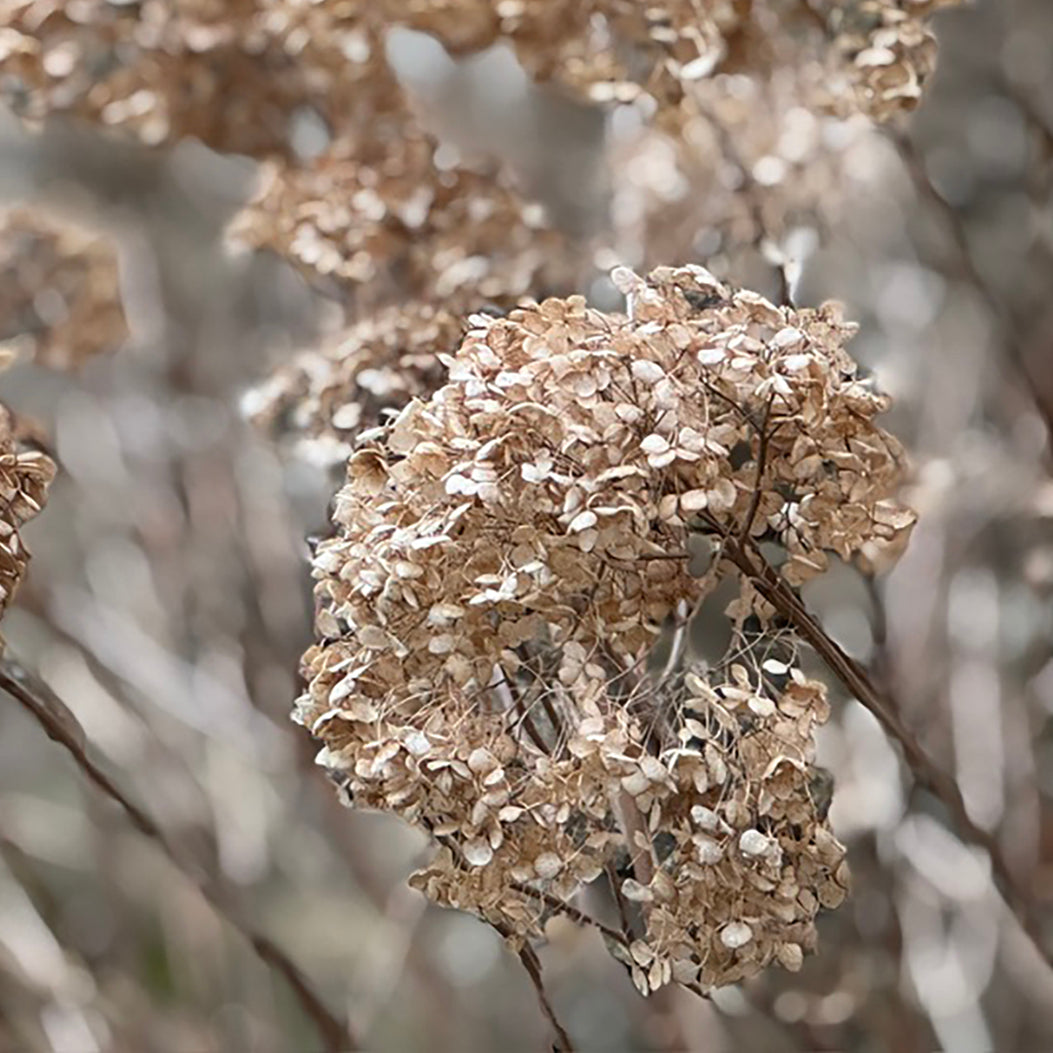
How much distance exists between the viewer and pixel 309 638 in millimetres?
906

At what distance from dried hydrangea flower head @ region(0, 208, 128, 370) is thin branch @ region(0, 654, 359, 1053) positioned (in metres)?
0.23

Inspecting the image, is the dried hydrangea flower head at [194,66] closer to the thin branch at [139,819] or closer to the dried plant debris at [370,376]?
the dried plant debris at [370,376]

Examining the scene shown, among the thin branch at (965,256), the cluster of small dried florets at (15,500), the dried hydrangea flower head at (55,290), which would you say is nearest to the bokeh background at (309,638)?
the thin branch at (965,256)

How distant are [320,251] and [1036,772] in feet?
1.64

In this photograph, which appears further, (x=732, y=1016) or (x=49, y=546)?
(x=49, y=546)

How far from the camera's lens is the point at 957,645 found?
2.89 ft

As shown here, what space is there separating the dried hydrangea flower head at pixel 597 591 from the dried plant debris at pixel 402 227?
0.22 m

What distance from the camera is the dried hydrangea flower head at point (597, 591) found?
429mm

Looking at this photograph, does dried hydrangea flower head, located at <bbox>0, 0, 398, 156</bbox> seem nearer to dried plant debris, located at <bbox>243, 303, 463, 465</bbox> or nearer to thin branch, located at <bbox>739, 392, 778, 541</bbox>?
dried plant debris, located at <bbox>243, 303, 463, 465</bbox>

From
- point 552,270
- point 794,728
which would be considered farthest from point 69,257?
point 794,728

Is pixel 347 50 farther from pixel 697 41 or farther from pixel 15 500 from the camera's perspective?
pixel 15 500

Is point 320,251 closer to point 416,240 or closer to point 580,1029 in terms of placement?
point 416,240

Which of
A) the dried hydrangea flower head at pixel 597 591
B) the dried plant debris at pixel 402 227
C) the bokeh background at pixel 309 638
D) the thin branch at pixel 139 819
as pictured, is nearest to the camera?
the dried hydrangea flower head at pixel 597 591

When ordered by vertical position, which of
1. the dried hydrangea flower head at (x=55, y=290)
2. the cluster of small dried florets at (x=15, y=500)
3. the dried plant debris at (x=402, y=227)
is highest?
the cluster of small dried florets at (x=15, y=500)
